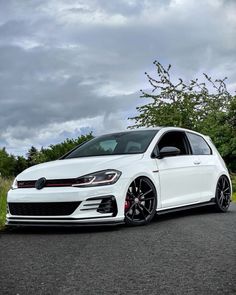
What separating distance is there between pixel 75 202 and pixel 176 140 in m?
2.97

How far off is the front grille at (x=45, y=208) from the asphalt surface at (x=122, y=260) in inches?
11.4

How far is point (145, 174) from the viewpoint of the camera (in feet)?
27.0

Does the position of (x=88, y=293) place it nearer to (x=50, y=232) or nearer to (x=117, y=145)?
(x=50, y=232)

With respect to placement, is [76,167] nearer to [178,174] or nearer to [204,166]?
[178,174]

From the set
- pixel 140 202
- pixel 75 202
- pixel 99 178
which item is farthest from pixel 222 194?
pixel 75 202

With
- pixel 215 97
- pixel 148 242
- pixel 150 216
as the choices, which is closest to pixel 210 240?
pixel 148 242

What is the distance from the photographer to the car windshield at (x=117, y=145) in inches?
346

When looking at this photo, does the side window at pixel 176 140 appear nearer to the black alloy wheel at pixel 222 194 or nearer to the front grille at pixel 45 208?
the black alloy wheel at pixel 222 194

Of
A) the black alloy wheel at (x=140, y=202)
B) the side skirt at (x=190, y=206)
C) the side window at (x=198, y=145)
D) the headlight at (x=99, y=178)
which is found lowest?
the side skirt at (x=190, y=206)

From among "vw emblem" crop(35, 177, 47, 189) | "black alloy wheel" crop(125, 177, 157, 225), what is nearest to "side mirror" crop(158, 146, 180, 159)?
"black alloy wheel" crop(125, 177, 157, 225)

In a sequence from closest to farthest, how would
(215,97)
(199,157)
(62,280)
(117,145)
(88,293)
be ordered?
(88,293)
(62,280)
(117,145)
(199,157)
(215,97)

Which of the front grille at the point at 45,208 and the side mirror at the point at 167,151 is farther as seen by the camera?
the side mirror at the point at 167,151

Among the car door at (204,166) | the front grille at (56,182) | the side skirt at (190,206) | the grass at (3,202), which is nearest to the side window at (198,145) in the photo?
the car door at (204,166)

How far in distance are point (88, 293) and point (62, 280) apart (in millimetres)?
536
